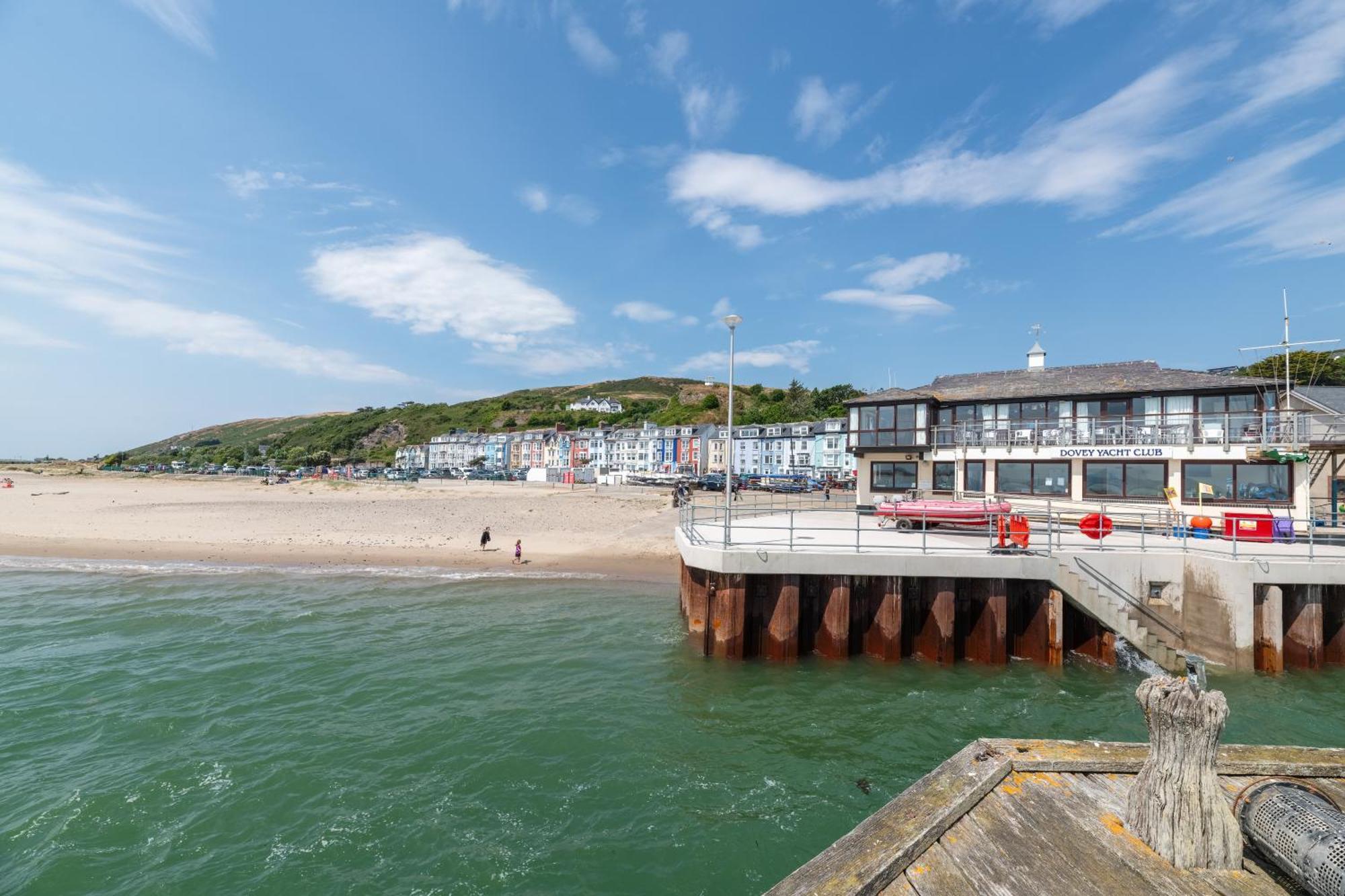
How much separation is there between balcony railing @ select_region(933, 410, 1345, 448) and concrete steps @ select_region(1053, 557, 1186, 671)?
1166 centimetres

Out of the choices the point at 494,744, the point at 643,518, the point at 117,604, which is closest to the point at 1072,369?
the point at 643,518

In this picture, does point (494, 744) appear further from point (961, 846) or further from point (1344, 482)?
point (1344, 482)

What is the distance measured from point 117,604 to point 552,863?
2336 centimetres

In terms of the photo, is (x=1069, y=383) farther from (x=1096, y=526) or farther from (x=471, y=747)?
(x=471, y=747)

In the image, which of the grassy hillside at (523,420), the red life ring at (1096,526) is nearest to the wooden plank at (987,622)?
the red life ring at (1096,526)

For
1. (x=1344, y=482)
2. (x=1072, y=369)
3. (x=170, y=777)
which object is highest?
(x=1072, y=369)

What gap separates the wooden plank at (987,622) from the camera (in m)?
14.1

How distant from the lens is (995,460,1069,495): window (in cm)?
2402

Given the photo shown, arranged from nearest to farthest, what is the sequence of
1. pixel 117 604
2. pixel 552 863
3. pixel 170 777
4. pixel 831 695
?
pixel 552 863
pixel 170 777
pixel 831 695
pixel 117 604

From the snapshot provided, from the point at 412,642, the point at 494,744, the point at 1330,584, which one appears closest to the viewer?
the point at 494,744

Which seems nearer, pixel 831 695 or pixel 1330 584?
pixel 831 695

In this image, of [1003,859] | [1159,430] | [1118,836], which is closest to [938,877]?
[1003,859]

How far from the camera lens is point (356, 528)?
3925 centimetres

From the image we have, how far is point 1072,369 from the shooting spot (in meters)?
28.3
